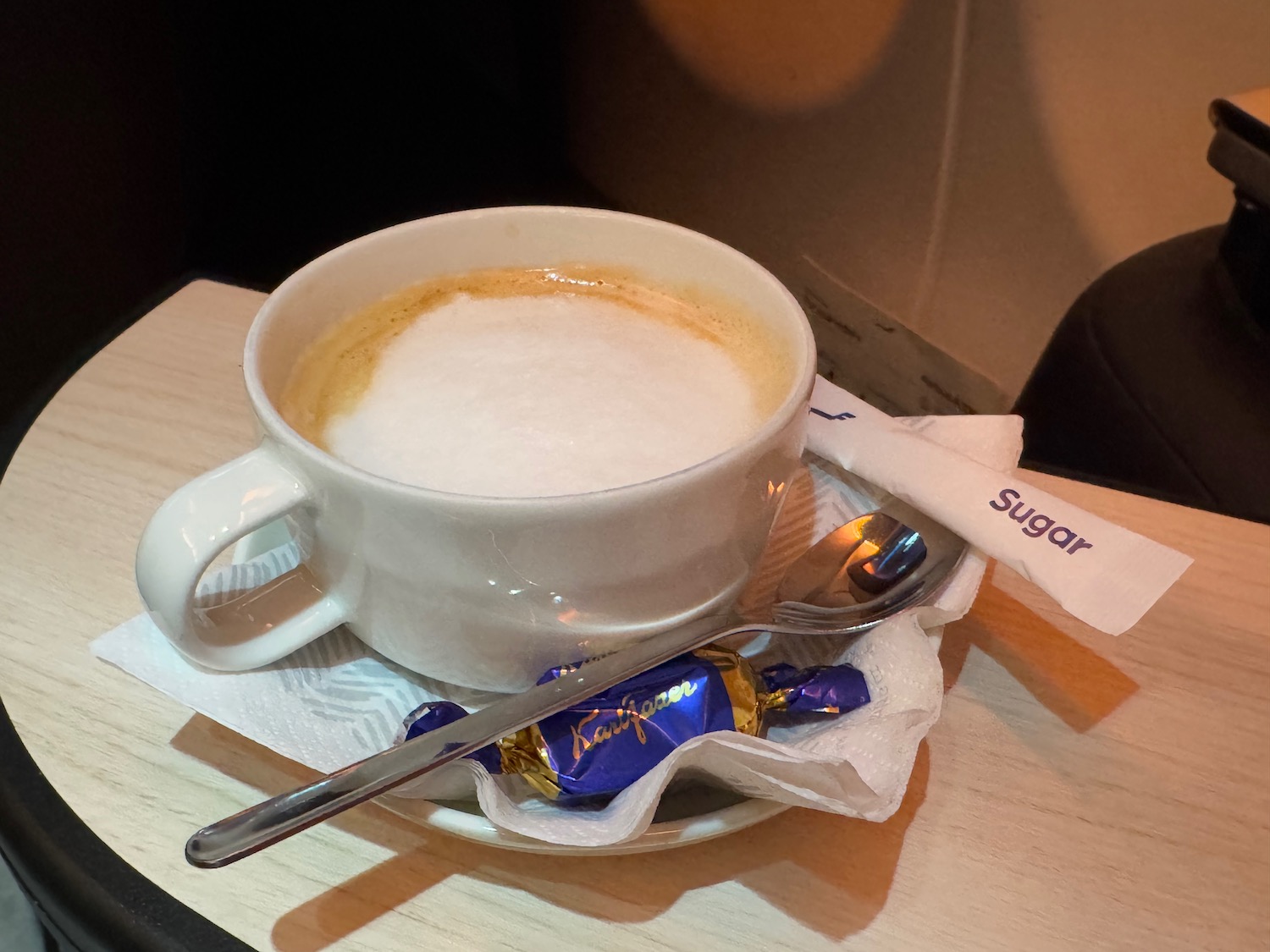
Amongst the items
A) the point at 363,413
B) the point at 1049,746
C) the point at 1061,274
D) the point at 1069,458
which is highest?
the point at 363,413

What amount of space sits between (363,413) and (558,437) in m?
0.10

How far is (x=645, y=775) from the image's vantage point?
31cm

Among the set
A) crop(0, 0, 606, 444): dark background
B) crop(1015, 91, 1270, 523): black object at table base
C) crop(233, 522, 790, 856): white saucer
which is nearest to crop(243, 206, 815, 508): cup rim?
crop(233, 522, 790, 856): white saucer

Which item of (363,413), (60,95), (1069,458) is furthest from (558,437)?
(60,95)

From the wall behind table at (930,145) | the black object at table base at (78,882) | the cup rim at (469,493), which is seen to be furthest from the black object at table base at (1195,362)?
the black object at table base at (78,882)

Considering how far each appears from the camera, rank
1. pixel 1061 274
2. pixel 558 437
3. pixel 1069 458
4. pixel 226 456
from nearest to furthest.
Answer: pixel 558 437
pixel 226 456
pixel 1069 458
pixel 1061 274

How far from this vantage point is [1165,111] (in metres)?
1.05

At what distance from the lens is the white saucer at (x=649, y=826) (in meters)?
0.30

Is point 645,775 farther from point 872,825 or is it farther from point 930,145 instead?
point 930,145

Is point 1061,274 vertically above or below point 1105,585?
below

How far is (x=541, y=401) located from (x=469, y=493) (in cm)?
9

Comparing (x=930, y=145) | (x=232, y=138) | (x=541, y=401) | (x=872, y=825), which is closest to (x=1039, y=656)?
(x=872, y=825)

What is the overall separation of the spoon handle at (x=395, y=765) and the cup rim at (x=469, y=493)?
0.07m

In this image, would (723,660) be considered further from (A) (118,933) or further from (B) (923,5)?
(B) (923,5)
